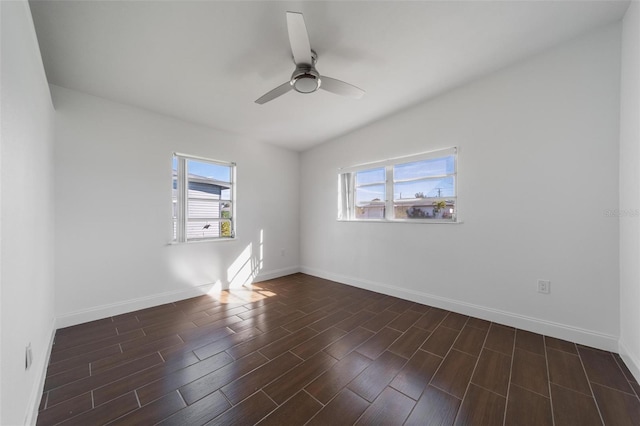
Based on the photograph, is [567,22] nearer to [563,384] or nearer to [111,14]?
[563,384]

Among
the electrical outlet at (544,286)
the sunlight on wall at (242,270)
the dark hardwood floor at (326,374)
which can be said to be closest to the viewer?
the dark hardwood floor at (326,374)

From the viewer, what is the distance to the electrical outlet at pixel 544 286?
7.22 feet

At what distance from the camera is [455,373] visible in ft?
5.51

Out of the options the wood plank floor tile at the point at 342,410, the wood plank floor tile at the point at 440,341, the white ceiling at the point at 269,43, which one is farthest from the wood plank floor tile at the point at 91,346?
the wood plank floor tile at the point at 440,341

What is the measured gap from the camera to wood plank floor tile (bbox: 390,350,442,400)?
1534mm

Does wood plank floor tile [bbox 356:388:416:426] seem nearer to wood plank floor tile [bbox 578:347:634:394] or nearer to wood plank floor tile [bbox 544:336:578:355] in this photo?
wood plank floor tile [bbox 578:347:634:394]

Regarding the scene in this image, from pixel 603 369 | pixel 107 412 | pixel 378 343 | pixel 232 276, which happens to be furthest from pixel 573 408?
pixel 232 276

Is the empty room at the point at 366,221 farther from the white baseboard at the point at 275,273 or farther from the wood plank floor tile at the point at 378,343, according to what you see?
the white baseboard at the point at 275,273

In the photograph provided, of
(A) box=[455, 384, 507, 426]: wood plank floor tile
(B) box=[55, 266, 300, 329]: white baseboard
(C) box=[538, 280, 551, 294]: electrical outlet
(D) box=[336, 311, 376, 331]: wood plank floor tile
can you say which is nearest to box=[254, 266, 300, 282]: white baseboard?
(B) box=[55, 266, 300, 329]: white baseboard

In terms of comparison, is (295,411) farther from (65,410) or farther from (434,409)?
(65,410)

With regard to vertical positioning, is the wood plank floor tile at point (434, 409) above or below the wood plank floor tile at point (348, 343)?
above

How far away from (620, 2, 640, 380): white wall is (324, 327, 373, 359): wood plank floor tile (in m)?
1.85

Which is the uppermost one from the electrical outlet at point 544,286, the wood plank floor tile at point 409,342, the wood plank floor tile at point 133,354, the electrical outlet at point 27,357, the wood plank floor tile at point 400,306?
the electrical outlet at point 544,286

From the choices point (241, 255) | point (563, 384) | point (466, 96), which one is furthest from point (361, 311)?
point (466, 96)
